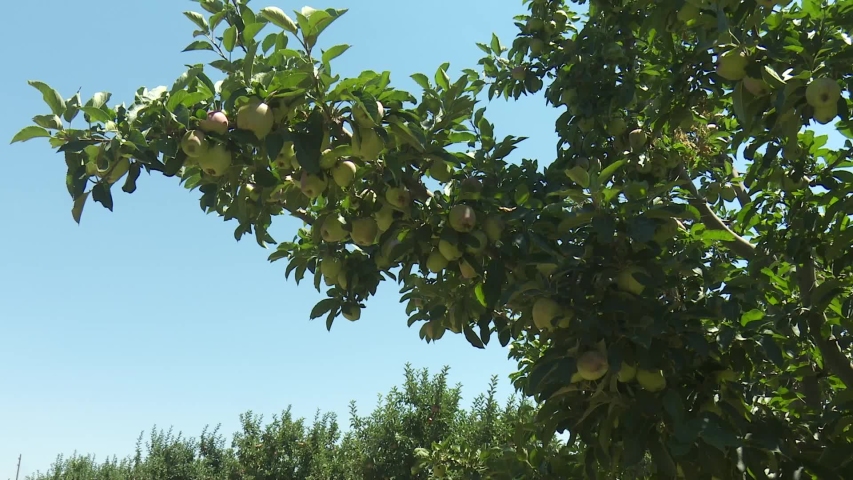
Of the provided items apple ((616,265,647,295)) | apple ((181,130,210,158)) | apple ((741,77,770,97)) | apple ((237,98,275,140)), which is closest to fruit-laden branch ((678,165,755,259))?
apple ((741,77,770,97))

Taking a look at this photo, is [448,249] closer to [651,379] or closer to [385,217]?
[385,217]

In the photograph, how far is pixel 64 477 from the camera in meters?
16.6

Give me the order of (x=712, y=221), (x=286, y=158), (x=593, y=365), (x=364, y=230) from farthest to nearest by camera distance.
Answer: (x=712, y=221)
(x=364, y=230)
(x=286, y=158)
(x=593, y=365)

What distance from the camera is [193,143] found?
190 cm

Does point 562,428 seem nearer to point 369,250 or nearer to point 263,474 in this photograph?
point 369,250

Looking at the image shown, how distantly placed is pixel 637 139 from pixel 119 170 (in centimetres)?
262

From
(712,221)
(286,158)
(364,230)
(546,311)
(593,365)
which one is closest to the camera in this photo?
(593,365)

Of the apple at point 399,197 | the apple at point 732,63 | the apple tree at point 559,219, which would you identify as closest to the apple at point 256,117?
the apple tree at point 559,219

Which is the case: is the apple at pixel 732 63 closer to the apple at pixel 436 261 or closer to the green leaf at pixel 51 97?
the apple at pixel 436 261

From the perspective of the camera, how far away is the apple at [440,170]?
2.31 meters

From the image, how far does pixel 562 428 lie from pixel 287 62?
1546 mm

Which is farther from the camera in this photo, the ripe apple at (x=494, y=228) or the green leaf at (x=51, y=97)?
the ripe apple at (x=494, y=228)

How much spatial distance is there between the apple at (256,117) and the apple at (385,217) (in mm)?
527

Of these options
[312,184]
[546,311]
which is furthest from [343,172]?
[546,311]
